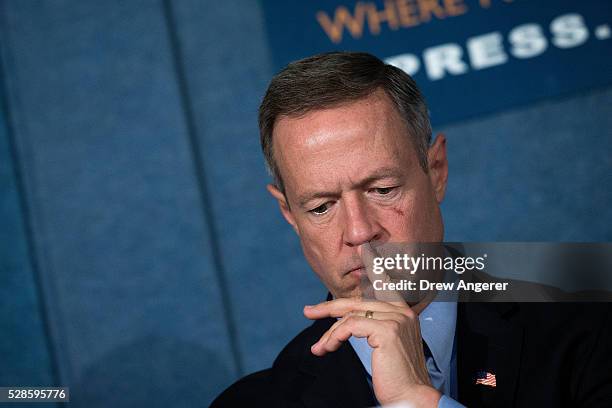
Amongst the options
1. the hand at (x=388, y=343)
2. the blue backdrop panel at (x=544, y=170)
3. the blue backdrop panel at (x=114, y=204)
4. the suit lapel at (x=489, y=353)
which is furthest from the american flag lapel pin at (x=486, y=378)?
the blue backdrop panel at (x=114, y=204)

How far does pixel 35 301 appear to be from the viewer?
2.61 meters

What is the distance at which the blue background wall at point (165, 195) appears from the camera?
2547 millimetres

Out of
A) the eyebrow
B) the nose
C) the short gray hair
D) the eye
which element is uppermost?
the short gray hair

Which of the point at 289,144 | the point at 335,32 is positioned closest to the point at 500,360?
the point at 289,144

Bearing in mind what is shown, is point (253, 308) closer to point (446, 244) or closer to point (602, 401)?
point (446, 244)

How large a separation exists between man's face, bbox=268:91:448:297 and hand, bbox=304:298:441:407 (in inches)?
4.6

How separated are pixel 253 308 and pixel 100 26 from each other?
3.47 feet

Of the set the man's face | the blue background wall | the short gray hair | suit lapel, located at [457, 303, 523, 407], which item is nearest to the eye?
the man's face

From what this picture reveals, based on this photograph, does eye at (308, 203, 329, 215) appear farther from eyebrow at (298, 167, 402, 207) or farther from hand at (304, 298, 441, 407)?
hand at (304, 298, 441, 407)

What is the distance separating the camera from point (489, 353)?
4.51 feet

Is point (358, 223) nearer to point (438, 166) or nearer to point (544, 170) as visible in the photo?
point (438, 166)

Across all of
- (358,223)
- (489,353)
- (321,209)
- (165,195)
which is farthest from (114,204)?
(489,353)

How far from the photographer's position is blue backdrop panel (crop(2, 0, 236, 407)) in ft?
8.46

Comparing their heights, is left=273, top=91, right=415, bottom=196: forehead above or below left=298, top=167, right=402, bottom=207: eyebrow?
above
